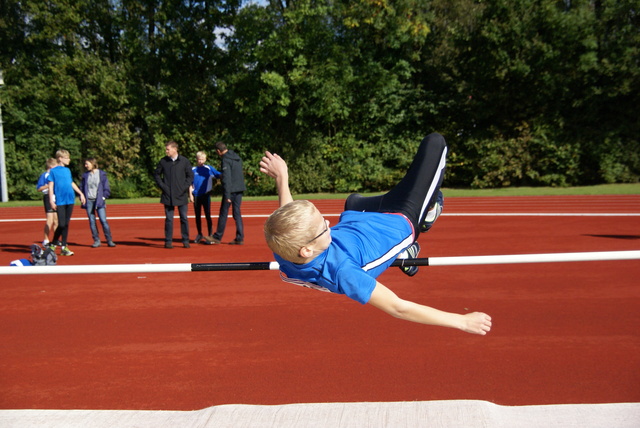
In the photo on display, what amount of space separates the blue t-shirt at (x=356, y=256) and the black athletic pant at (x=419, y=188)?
0.42 ft

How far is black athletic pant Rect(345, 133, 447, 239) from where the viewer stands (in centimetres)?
348

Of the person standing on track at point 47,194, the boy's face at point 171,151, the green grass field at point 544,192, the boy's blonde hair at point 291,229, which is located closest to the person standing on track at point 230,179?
the boy's face at point 171,151

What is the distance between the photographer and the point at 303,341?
15.9ft

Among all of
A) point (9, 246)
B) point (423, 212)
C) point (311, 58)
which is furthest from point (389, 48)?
point (423, 212)

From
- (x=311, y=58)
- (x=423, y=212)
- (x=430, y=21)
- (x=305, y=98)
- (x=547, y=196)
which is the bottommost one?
(x=547, y=196)

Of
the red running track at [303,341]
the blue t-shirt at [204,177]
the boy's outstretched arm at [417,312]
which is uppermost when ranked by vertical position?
the blue t-shirt at [204,177]

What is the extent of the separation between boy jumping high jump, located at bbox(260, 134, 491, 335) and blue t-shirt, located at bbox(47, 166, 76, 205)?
6.23 m

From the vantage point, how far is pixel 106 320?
5551mm

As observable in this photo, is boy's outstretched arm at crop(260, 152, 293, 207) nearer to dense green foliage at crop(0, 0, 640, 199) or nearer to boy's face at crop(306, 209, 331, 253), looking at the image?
boy's face at crop(306, 209, 331, 253)

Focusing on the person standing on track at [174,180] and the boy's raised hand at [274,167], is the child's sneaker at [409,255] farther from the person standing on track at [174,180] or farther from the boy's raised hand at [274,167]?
the person standing on track at [174,180]

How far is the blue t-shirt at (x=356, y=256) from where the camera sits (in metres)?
2.60

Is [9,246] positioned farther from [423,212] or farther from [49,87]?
[49,87]

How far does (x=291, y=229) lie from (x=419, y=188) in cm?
122

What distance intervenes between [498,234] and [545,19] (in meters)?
12.9
